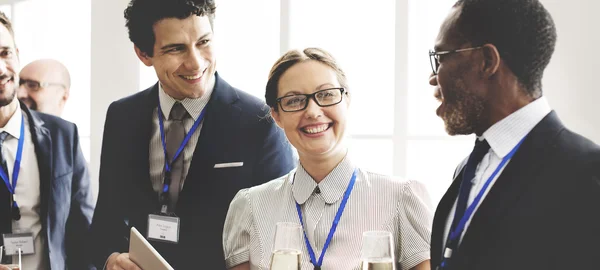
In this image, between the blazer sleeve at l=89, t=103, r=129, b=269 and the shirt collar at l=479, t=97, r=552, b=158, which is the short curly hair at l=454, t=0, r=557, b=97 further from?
the blazer sleeve at l=89, t=103, r=129, b=269

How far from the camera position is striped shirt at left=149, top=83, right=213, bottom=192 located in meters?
2.60

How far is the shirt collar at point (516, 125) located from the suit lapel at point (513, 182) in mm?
25

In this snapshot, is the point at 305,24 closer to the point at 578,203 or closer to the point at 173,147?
the point at 173,147

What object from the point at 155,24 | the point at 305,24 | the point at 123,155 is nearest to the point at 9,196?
the point at 123,155

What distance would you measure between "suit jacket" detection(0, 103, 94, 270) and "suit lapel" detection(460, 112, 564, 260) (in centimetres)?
246

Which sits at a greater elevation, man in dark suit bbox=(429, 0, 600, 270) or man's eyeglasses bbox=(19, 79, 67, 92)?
man's eyeglasses bbox=(19, 79, 67, 92)

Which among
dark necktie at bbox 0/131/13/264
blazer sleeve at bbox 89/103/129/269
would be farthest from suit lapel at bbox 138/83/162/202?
dark necktie at bbox 0/131/13/264

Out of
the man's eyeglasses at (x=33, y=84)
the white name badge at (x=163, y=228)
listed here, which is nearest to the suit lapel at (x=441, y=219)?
the white name badge at (x=163, y=228)

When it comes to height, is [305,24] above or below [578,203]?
above

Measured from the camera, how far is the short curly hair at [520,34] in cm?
134

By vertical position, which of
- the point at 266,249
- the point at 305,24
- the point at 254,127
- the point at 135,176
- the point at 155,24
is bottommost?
the point at 266,249

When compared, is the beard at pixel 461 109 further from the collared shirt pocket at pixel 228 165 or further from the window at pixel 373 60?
the window at pixel 373 60

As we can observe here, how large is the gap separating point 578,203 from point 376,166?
3.06 metres

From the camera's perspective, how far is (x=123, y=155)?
2703mm
